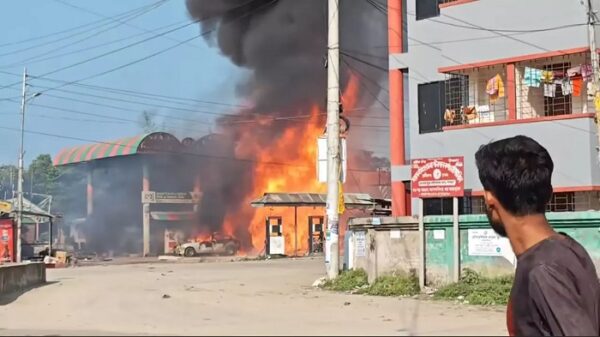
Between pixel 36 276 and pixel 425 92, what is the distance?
11913 millimetres

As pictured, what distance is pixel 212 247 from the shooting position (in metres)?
42.8

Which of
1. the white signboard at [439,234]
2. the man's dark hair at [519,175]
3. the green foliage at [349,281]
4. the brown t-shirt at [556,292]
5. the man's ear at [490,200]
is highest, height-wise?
the man's dark hair at [519,175]

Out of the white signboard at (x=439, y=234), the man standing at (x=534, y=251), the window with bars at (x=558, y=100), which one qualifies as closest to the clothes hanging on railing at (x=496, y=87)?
the window with bars at (x=558, y=100)

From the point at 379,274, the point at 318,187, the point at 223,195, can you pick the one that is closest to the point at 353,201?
the point at 318,187

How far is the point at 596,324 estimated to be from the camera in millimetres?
1785

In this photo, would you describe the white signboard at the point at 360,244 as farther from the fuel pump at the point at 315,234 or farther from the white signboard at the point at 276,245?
the fuel pump at the point at 315,234

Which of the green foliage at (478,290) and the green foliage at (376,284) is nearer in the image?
the green foliage at (478,290)

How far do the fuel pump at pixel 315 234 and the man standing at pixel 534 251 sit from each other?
3863cm

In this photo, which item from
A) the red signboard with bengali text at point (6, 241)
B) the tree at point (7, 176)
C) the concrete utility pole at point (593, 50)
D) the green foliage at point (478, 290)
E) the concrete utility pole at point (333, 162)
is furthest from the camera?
the tree at point (7, 176)

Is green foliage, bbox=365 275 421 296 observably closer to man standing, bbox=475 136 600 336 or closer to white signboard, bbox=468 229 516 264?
white signboard, bbox=468 229 516 264

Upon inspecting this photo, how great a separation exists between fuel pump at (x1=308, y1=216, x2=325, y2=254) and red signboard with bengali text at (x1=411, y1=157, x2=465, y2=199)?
2547 cm

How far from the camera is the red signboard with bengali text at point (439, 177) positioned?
14.6m

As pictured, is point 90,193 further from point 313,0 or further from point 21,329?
point 21,329

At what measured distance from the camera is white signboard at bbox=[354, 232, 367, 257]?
1729 cm
